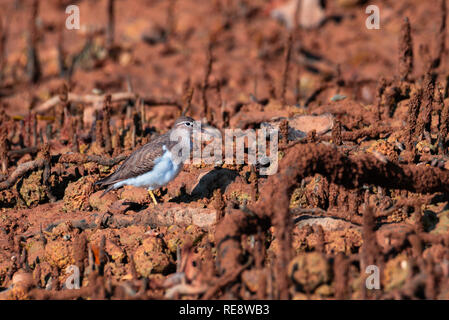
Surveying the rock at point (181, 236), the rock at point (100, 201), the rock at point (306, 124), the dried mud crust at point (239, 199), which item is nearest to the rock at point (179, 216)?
the dried mud crust at point (239, 199)

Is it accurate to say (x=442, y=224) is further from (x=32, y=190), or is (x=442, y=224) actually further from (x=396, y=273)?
(x=32, y=190)

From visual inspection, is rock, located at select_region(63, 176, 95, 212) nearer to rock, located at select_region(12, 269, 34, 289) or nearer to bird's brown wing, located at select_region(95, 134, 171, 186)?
bird's brown wing, located at select_region(95, 134, 171, 186)

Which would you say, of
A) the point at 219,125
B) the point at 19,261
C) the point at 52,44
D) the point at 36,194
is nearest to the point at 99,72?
the point at 52,44

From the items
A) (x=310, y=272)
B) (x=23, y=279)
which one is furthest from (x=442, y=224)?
(x=23, y=279)

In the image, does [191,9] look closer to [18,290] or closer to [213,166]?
[213,166]

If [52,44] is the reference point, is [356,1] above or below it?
above

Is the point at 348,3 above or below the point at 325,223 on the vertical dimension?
above
